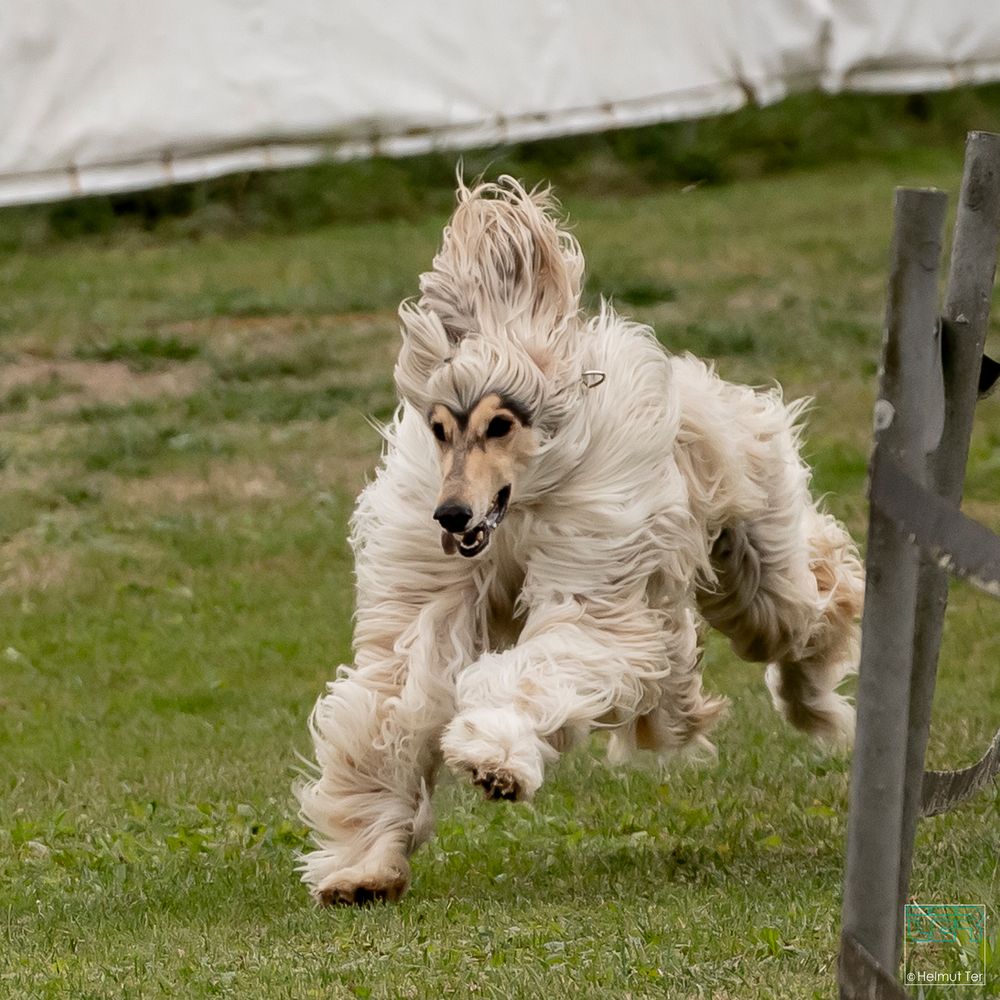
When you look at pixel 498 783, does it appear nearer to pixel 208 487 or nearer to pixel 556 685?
pixel 556 685

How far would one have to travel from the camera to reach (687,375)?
597 centimetres

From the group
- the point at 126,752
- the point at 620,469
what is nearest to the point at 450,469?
the point at 620,469

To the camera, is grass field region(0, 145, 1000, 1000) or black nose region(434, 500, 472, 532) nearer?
grass field region(0, 145, 1000, 1000)

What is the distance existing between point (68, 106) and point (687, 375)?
11.1 m

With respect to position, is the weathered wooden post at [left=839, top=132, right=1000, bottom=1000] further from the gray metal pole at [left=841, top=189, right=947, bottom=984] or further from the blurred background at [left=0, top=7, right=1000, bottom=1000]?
the blurred background at [left=0, top=7, right=1000, bottom=1000]

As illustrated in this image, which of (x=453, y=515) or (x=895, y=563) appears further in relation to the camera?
(x=453, y=515)

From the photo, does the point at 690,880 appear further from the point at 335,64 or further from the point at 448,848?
the point at 335,64

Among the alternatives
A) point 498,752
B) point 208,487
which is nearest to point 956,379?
point 498,752

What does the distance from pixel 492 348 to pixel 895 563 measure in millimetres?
1822

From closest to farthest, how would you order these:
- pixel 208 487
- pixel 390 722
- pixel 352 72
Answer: pixel 390 722 → pixel 208 487 → pixel 352 72

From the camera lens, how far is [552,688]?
515 centimetres

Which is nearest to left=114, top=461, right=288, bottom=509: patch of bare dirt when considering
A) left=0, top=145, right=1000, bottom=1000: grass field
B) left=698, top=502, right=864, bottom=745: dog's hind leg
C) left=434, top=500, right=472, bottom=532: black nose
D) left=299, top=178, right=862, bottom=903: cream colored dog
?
left=0, top=145, right=1000, bottom=1000: grass field

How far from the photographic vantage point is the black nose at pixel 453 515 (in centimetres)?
501

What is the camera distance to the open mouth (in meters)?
5.07
